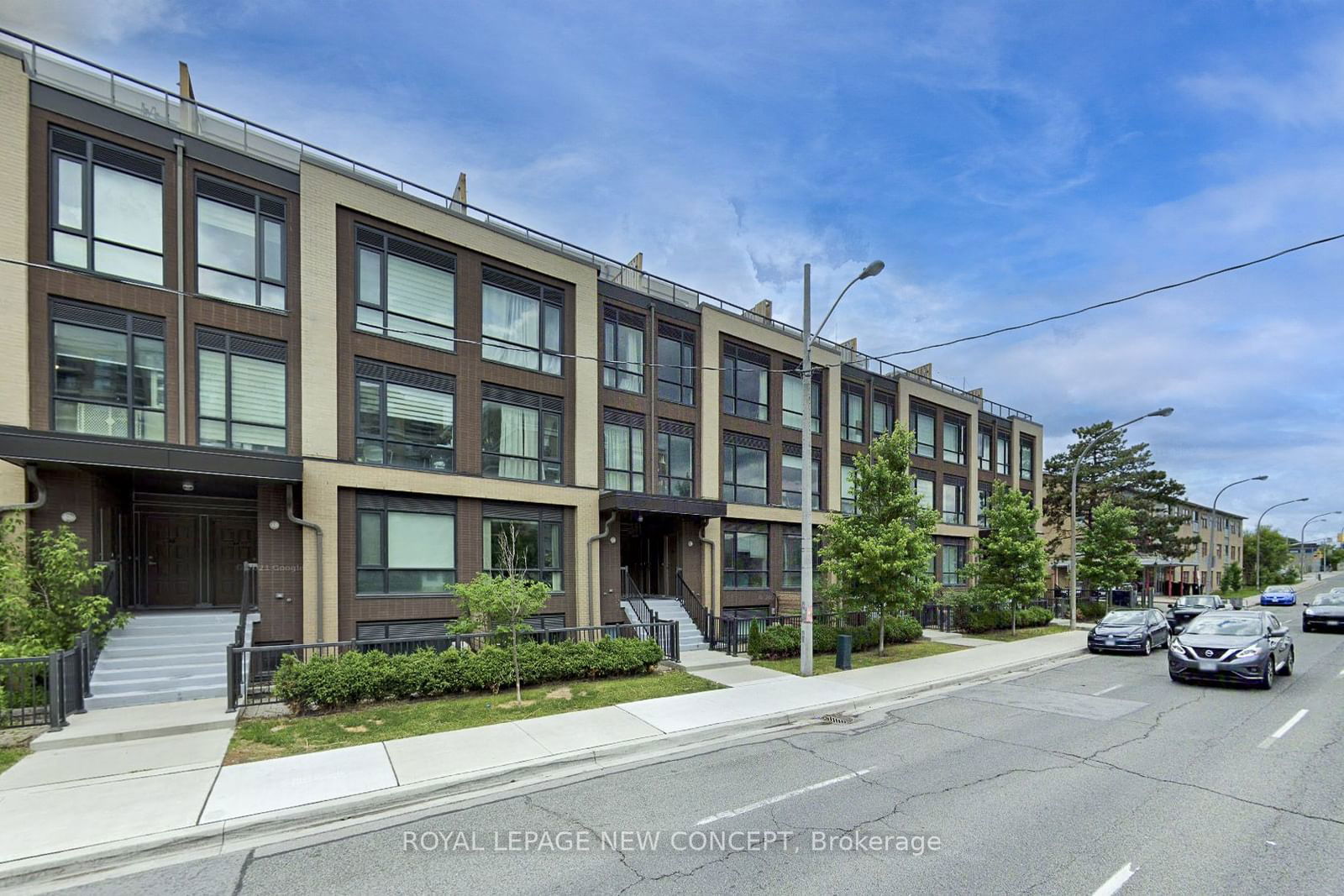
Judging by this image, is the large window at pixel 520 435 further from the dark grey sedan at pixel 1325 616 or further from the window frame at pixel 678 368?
the dark grey sedan at pixel 1325 616

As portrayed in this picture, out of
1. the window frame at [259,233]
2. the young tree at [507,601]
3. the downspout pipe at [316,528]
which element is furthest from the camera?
the downspout pipe at [316,528]

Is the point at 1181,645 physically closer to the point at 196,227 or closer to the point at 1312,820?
the point at 1312,820

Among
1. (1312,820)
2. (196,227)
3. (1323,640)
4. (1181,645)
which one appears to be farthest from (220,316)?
(1323,640)

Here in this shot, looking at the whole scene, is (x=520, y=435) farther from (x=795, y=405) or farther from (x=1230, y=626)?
(x=1230, y=626)

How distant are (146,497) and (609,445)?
11337mm

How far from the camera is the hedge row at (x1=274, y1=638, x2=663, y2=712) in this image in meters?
10.3

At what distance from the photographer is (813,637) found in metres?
16.2

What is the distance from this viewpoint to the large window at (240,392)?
1359 centimetres

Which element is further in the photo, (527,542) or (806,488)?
(527,542)

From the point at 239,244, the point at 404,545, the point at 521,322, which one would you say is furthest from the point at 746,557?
the point at 239,244

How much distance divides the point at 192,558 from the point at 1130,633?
978 inches

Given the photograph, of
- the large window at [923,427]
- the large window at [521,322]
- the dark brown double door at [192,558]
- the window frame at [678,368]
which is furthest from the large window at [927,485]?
the dark brown double door at [192,558]

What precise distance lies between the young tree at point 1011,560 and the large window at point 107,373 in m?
23.7

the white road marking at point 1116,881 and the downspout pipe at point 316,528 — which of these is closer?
the white road marking at point 1116,881
